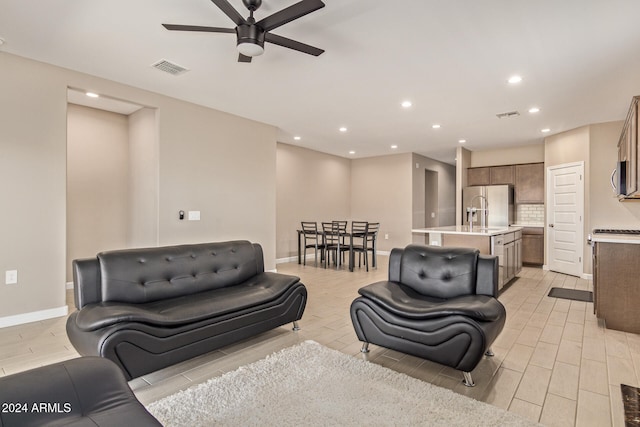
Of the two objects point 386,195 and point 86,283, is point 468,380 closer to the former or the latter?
point 86,283

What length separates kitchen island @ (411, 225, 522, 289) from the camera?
463 cm

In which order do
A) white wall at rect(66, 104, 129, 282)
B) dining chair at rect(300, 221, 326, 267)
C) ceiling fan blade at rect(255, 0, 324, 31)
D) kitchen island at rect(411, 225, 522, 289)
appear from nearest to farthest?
ceiling fan blade at rect(255, 0, 324, 31)
kitchen island at rect(411, 225, 522, 289)
white wall at rect(66, 104, 129, 282)
dining chair at rect(300, 221, 326, 267)

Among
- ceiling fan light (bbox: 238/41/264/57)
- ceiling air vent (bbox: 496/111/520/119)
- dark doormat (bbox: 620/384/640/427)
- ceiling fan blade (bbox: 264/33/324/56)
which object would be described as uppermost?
ceiling air vent (bbox: 496/111/520/119)

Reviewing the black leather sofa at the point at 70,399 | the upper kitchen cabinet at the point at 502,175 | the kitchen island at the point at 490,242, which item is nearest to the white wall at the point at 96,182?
the black leather sofa at the point at 70,399

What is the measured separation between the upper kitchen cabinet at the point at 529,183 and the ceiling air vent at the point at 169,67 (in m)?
7.16

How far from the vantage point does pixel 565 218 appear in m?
6.16

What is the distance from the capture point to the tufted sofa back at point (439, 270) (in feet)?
9.02

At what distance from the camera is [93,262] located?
100 inches

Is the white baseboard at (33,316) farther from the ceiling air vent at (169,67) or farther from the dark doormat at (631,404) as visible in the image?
the dark doormat at (631,404)

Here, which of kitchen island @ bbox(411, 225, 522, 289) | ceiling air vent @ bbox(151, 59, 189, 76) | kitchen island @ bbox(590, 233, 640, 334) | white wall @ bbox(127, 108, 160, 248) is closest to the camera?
kitchen island @ bbox(590, 233, 640, 334)

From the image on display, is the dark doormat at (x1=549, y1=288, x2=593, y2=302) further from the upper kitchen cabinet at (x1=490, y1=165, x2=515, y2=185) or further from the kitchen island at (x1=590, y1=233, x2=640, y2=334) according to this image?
the upper kitchen cabinet at (x1=490, y1=165, x2=515, y2=185)

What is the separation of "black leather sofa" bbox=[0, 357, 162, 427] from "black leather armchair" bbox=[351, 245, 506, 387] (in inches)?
68.0

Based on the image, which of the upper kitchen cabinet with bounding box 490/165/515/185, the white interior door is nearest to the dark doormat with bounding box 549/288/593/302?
the white interior door

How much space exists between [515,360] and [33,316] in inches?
187
